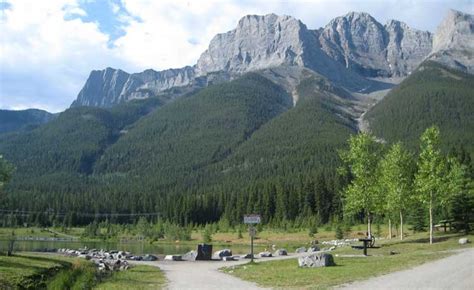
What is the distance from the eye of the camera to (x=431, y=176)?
165 ft

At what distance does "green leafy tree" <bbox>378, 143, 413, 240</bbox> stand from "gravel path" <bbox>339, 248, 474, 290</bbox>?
26976 millimetres

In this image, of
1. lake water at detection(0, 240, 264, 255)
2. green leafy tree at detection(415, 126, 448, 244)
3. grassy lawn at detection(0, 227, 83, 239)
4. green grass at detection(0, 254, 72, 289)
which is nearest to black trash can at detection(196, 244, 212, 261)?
lake water at detection(0, 240, 264, 255)

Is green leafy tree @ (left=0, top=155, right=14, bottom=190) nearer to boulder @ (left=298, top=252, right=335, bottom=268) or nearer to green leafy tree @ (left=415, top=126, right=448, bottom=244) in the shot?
boulder @ (left=298, top=252, right=335, bottom=268)

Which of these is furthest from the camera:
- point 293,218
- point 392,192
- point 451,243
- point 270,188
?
point 270,188

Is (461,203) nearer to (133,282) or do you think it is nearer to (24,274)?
(133,282)

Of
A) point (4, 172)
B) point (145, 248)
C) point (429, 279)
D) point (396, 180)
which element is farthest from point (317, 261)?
point (145, 248)

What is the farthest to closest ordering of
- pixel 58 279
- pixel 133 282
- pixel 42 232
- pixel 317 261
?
pixel 42 232 < pixel 317 261 < pixel 133 282 < pixel 58 279

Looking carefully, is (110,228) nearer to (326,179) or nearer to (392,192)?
(326,179)

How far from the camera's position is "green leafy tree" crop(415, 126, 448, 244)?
50031 millimetres

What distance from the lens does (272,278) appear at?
1054 inches

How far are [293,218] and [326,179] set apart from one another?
15628 mm

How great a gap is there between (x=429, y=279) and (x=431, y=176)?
2967cm

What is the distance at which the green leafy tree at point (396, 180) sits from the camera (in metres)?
55.4

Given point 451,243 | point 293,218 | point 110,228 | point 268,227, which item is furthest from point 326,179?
point 451,243
